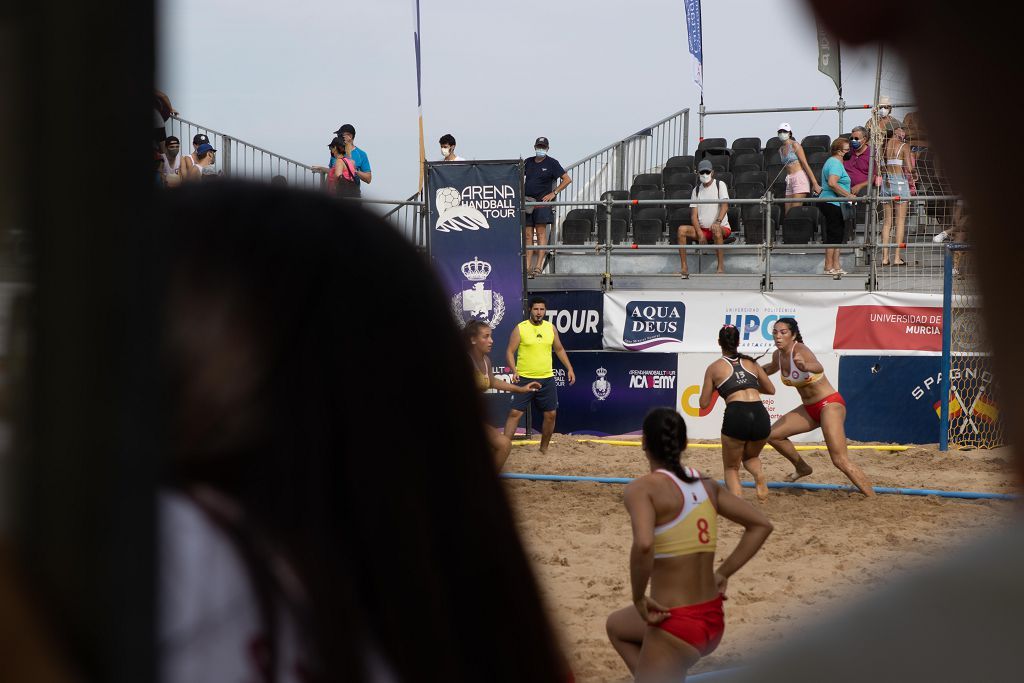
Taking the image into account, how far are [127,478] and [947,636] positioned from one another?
335 mm

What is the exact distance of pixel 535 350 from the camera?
42.8 ft

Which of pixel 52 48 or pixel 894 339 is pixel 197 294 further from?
pixel 894 339

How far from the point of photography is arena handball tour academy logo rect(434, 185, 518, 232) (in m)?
13.7

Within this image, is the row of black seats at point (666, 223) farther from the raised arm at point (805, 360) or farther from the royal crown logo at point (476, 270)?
the raised arm at point (805, 360)

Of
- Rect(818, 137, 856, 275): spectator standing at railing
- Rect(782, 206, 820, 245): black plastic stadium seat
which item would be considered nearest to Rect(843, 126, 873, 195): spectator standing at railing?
Rect(818, 137, 856, 275): spectator standing at railing

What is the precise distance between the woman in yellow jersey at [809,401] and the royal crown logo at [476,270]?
441cm

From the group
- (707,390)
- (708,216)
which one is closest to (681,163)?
(708,216)

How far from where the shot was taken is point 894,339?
540 inches

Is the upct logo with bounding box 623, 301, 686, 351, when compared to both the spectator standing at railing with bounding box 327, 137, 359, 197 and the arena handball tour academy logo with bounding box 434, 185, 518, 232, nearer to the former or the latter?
the arena handball tour academy logo with bounding box 434, 185, 518, 232

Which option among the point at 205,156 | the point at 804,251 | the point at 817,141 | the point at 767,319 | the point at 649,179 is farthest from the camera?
the point at 817,141

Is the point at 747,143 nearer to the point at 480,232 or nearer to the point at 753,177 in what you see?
the point at 753,177

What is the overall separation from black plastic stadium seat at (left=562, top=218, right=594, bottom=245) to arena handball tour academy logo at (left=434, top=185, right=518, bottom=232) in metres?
3.09

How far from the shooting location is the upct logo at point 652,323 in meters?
14.2

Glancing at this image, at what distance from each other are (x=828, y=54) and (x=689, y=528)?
454 cm
